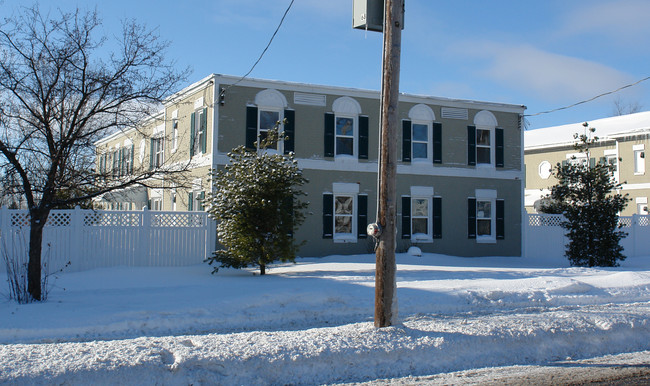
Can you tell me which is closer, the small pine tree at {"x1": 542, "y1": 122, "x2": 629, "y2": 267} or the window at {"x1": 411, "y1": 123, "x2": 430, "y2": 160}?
the small pine tree at {"x1": 542, "y1": 122, "x2": 629, "y2": 267}

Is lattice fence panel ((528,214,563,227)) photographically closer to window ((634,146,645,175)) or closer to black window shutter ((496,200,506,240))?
black window shutter ((496,200,506,240))

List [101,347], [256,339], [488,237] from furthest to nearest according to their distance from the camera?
[488,237] → [256,339] → [101,347]

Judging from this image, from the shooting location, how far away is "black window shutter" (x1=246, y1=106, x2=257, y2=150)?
65.3 feet

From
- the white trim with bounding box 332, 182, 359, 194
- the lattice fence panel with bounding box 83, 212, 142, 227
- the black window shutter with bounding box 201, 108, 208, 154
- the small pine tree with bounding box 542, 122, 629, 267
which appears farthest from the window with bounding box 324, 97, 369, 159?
the lattice fence panel with bounding box 83, 212, 142, 227

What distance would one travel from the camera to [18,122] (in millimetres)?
10867

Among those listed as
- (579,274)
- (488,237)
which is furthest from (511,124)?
(579,274)

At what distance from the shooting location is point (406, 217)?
875 inches

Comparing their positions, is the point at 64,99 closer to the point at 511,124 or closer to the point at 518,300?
the point at 518,300

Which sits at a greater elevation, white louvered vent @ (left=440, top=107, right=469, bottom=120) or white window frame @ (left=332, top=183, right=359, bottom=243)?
white louvered vent @ (left=440, top=107, right=469, bottom=120)

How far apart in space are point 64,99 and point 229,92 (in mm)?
8977

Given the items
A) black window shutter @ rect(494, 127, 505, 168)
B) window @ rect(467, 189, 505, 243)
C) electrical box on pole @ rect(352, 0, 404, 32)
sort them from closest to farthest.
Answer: electrical box on pole @ rect(352, 0, 404, 32), window @ rect(467, 189, 505, 243), black window shutter @ rect(494, 127, 505, 168)

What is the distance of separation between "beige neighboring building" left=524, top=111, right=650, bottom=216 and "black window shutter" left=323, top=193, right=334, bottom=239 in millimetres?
12370

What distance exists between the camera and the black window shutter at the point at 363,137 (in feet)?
70.6

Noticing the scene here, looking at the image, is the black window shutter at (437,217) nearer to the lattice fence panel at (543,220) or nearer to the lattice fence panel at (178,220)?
the lattice fence panel at (543,220)
